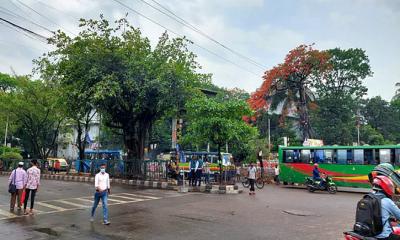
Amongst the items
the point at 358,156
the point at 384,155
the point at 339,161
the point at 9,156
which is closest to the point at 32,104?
the point at 9,156

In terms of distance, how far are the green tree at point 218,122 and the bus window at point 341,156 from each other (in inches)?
242

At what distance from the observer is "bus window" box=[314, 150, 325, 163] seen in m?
22.9

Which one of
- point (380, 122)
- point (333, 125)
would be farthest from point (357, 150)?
point (380, 122)

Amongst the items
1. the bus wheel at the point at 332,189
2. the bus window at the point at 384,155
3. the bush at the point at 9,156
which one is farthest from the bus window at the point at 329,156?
the bush at the point at 9,156

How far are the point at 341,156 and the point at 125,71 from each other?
15090mm

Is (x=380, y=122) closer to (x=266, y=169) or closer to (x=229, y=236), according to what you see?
(x=266, y=169)

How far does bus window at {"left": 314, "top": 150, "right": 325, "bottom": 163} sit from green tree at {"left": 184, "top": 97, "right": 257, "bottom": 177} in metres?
5.56

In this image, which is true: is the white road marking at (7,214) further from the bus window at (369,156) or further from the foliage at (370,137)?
the foliage at (370,137)

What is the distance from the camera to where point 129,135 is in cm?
2638

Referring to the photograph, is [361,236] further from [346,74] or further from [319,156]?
[346,74]

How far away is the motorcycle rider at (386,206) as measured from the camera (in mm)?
4168

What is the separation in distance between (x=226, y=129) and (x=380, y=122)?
42.8 m

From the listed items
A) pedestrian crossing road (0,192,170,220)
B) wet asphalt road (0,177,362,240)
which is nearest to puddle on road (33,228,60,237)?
wet asphalt road (0,177,362,240)

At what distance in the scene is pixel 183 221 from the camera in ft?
32.8
